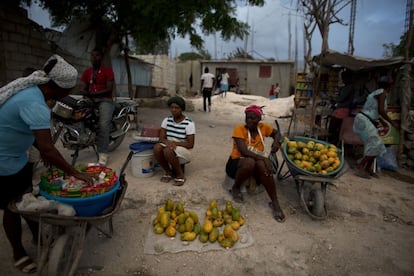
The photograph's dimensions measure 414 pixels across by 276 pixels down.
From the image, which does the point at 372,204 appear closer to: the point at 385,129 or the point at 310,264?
the point at 310,264

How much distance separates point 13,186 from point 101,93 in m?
2.77

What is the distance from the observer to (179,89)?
23.2 m

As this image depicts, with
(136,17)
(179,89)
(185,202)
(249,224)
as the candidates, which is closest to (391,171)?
(249,224)

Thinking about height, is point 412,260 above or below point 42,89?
below

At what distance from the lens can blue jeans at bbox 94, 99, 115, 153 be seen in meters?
4.76

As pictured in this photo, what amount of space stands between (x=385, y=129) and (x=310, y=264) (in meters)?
4.09

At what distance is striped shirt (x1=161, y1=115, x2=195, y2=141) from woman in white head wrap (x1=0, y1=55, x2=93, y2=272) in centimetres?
196

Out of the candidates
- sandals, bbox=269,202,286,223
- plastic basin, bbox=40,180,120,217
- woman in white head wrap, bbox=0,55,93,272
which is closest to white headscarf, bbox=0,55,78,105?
woman in white head wrap, bbox=0,55,93,272

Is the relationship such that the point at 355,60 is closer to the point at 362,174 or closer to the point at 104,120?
the point at 362,174

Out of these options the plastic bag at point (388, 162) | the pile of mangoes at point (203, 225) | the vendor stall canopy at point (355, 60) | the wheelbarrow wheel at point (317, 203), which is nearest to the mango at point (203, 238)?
the pile of mangoes at point (203, 225)

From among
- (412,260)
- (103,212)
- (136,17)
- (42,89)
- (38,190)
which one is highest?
(136,17)

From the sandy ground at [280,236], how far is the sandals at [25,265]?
0.18ft

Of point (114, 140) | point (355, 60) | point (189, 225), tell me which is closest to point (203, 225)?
point (189, 225)

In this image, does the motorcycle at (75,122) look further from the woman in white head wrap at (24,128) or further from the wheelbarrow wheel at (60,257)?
the wheelbarrow wheel at (60,257)
